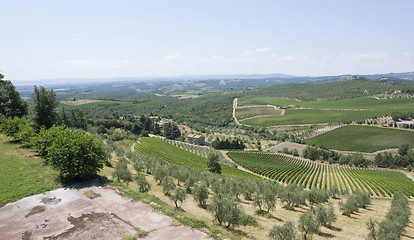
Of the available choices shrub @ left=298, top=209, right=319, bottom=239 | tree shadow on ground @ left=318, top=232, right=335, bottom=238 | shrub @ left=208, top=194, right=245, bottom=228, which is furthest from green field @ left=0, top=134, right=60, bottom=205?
tree shadow on ground @ left=318, top=232, right=335, bottom=238

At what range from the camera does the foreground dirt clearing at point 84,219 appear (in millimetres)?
19234

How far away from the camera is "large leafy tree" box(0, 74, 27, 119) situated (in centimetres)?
5322

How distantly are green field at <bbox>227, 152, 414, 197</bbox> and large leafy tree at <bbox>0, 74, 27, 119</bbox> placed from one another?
70.0m

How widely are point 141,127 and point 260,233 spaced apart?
13011 cm

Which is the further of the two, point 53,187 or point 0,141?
point 0,141

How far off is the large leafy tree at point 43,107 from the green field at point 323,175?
61.6 m

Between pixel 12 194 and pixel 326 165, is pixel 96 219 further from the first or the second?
pixel 326 165

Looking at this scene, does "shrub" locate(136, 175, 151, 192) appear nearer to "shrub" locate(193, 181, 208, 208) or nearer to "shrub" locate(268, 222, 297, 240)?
Answer: "shrub" locate(193, 181, 208, 208)

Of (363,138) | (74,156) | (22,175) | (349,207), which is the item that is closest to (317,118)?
(363,138)

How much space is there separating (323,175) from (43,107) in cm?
8845

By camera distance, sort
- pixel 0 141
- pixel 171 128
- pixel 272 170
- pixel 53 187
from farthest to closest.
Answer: pixel 171 128 → pixel 272 170 → pixel 0 141 → pixel 53 187

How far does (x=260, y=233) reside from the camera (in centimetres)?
2272

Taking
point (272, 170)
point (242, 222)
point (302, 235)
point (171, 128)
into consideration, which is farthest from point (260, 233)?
point (171, 128)

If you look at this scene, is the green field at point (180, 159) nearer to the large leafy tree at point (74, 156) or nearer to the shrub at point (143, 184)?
the shrub at point (143, 184)
